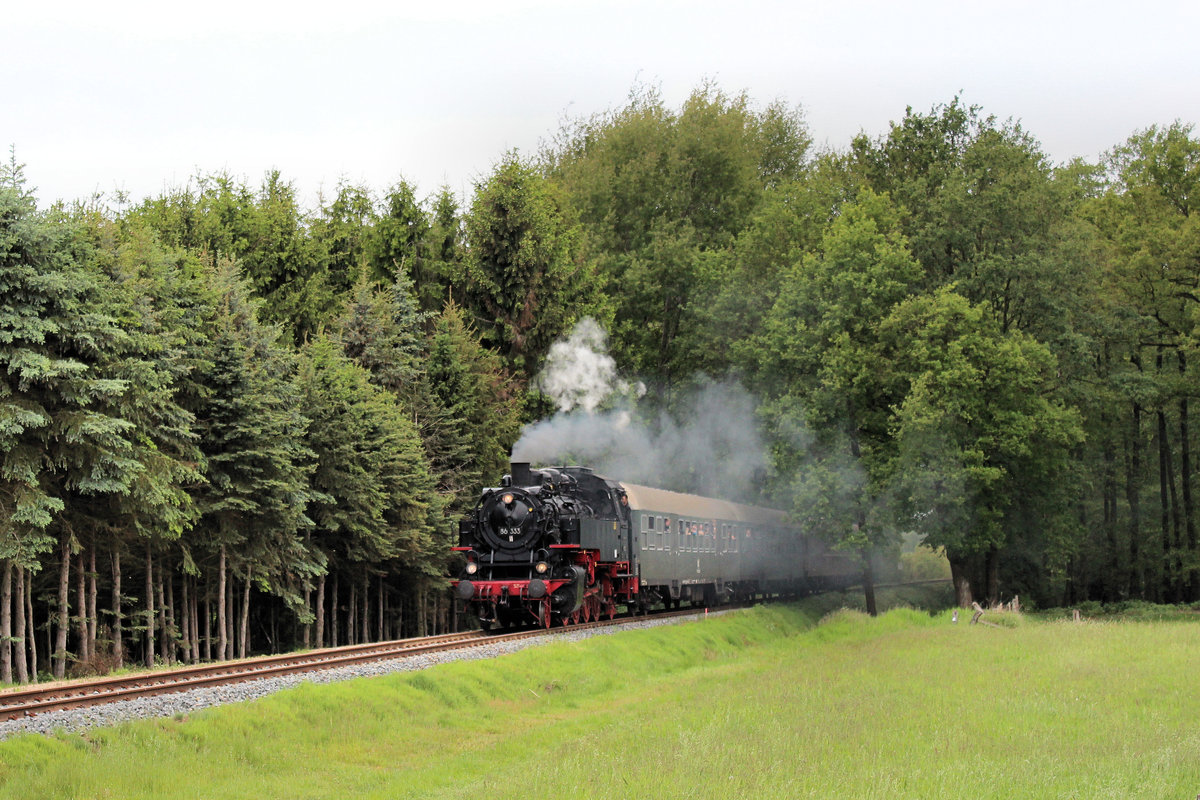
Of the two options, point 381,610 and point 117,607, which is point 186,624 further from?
point 381,610

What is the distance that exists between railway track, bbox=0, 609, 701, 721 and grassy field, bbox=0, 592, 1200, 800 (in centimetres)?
164

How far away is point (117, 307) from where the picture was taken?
848 inches

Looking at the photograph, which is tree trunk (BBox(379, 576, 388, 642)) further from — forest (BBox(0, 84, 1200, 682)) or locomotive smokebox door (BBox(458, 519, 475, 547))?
locomotive smokebox door (BBox(458, 519, 475, 547))

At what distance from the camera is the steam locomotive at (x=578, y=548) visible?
2659 centimetres

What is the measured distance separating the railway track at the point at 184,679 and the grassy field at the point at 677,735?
5.37ft

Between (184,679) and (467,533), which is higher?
(467,533)

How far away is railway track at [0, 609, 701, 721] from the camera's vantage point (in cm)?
1422

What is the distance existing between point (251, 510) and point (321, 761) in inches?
513

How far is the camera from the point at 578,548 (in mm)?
26719

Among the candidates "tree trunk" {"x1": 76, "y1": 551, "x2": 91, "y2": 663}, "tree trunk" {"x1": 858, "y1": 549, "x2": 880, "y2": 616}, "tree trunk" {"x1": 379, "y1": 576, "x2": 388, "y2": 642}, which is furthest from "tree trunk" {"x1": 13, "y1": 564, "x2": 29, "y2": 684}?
"tree trunk" {"x1": 858, "y1": 549, "x2": 880, "y2": 616}

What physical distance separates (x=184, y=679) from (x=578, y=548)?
11.3 metres

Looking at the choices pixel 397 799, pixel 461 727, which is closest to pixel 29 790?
pixel 397 799

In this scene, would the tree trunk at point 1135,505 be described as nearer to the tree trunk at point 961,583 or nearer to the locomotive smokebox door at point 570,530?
the tree trunk at point 961,583

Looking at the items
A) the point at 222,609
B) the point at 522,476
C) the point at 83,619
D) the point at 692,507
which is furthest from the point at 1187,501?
the point at 83,619
